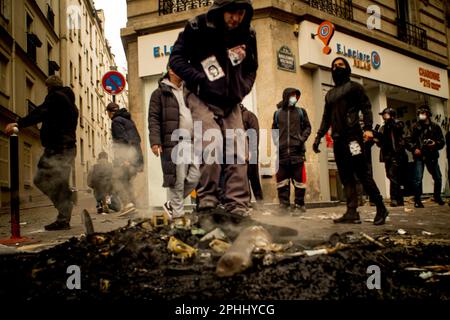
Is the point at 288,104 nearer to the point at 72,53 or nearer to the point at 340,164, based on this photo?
the point at 340,164

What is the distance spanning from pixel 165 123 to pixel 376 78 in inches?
363

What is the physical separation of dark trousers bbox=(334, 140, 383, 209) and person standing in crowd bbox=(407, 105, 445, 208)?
3387 millimetres

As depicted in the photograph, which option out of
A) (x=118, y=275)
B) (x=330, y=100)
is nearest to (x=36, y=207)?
(x=330, y=100)

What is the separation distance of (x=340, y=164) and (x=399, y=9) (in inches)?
485

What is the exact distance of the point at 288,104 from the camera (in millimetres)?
6551

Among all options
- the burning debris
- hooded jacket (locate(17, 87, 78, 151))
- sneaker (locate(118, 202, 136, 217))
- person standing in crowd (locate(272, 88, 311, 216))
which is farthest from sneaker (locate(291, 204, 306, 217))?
hooded jacket (locate(17, 87, 78, 151))

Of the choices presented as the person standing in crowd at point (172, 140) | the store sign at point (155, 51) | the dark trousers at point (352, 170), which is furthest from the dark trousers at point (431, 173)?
the store sign at point (155, 51)

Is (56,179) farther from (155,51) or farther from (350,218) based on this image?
(155,51)

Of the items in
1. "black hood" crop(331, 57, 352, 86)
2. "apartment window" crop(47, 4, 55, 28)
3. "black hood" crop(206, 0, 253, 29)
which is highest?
"apartment window" crop(47, 4, 55, 28)

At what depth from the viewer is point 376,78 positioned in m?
11.9

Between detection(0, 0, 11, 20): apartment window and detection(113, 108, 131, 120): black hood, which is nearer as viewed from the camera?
detection(113, 108, 131, 120): black hood

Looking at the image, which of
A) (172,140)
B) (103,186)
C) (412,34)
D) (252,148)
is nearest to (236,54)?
(172,140)

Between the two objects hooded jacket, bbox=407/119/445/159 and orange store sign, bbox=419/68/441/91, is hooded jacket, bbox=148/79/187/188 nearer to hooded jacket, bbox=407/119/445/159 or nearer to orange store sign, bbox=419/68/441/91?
hooded jacket, bbox=407/119/445/159

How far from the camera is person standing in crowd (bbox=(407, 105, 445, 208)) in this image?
7527mm
